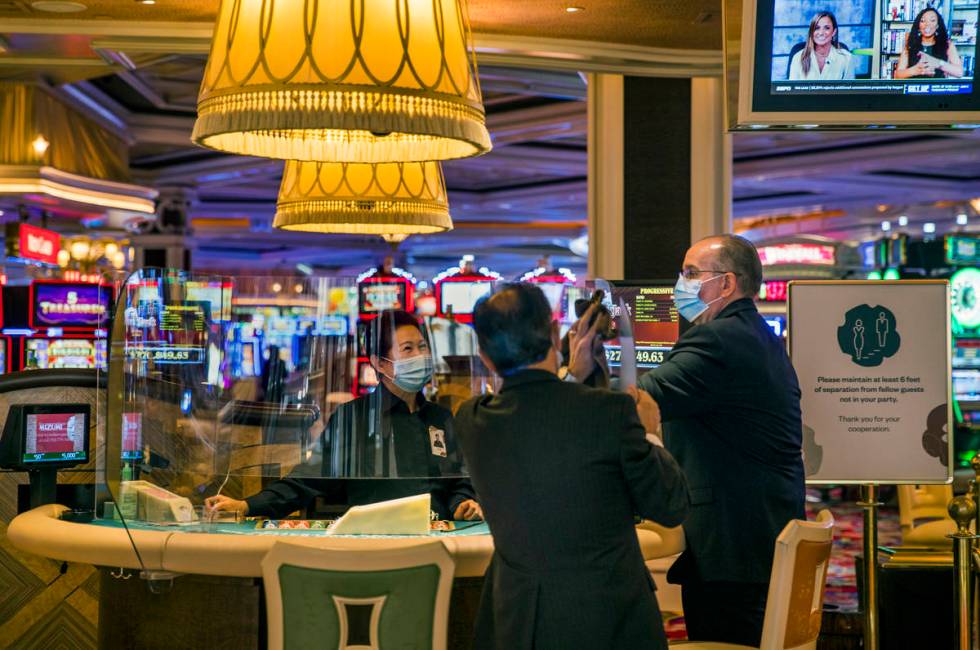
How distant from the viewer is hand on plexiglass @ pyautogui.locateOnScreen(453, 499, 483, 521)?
3.27m

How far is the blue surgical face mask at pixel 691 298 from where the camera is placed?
3252mm

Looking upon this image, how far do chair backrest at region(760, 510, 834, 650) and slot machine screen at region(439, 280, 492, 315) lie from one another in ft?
24.5

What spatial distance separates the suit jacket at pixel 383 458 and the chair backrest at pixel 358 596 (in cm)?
88

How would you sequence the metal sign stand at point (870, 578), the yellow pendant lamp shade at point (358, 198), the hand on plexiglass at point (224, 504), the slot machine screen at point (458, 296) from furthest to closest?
1. the slot machine screen at point (458, 296)
2. the yellow pendant lamp shade at point (358, 198)
3. the metal sign stand at point (870, 578)
4. the hand on plexiglass at point (224, 504)

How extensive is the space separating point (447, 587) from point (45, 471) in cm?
161

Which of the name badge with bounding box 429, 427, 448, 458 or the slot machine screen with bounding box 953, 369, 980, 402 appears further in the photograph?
the slot machine screen with bounding box 953, 369, 980, 402

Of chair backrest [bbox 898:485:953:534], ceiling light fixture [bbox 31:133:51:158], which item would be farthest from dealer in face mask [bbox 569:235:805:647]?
ceiling light fixture [bbox 31:133:51:158]

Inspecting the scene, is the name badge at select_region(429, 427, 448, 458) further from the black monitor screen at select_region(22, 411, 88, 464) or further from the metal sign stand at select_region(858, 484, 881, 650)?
the metal sign stand at select_region(858, 484, 881, 650)

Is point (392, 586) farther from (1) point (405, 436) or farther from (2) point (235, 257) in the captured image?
(2) point (235, 257)

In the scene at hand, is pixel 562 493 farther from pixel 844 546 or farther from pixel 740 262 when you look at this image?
pixel 844 546

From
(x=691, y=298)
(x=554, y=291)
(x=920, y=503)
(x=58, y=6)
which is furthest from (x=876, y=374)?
(x=58, y=6)

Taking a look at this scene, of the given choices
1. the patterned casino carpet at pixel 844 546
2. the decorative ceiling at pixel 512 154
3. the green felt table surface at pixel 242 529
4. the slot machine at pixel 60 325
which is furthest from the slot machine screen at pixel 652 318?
the slot machine at pixel 60 325

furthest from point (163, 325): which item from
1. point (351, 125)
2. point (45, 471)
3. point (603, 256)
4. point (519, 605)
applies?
point (603, 256)

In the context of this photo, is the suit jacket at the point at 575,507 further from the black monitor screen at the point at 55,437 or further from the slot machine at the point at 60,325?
the slot machine at the point at 60,325
